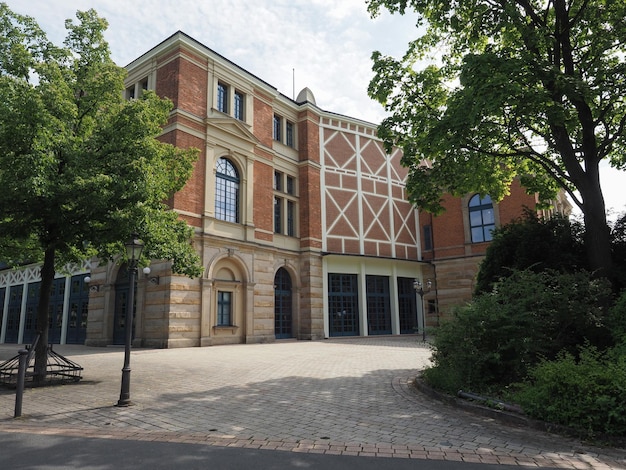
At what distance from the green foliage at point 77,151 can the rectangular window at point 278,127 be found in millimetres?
15487

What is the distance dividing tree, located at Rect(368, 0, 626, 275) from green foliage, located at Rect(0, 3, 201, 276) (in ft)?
20.5

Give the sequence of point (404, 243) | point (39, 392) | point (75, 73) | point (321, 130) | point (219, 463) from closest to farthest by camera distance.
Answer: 1. point (219, 463)
2. point (39, 392)
3. point (75, 73)
4. point (321, 130)
5. point (404, 243)

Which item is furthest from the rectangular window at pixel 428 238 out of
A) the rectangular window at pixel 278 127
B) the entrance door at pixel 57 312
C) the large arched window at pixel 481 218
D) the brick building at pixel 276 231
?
the entrance door at pixel 57 312

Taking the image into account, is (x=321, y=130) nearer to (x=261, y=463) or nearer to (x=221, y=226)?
(x=221, y=226)

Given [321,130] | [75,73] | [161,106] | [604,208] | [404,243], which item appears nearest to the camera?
[604,208]

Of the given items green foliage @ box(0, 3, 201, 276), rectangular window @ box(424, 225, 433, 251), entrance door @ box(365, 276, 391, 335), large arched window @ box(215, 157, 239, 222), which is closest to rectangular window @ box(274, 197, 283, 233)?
large arched window @ box(215, 157, 239, 222)

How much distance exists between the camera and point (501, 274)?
10828 millimetres

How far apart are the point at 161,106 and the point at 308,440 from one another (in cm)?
914

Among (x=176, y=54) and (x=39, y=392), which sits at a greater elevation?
(x=176, y=54)

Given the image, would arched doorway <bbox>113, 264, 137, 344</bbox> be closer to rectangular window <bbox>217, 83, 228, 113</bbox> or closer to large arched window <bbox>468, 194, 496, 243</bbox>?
rectangular window <bbox>217, 83, 228, 113</bbox>

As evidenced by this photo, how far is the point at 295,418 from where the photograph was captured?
20.3ft

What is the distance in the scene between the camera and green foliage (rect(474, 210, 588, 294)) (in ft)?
32.8

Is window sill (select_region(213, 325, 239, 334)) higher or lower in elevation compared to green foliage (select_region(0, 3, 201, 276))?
lower

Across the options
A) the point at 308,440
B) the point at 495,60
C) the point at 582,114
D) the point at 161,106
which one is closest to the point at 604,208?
the point at 582,114
